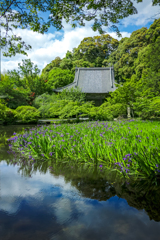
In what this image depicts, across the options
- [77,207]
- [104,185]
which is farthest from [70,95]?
[77,207]

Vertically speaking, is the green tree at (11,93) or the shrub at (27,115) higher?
the green tree at (11,93)

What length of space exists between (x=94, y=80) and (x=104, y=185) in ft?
56.9

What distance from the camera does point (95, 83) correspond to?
18.3 m

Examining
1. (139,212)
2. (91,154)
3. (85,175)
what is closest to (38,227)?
(139,212)

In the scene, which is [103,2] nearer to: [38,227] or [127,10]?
[127,10]

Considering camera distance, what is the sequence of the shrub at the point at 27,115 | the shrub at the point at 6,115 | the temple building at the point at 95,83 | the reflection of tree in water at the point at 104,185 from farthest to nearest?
the temple building at the point at 95,83 → the shrub at the point at 27,115 → the shrub at the point at 6,115 → the reflection of tree in water at the point at 104,185

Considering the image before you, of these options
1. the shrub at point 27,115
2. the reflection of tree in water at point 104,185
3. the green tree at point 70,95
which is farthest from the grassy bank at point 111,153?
the green tree at point 70,95

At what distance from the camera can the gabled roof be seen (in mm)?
Result: 17292

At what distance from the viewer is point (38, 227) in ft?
4.84

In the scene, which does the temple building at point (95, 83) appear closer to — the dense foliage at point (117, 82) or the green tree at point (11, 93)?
the dense foliage at point (117, 82)

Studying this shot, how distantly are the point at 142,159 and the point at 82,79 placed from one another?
17542mm

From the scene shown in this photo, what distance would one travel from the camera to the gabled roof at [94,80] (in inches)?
681

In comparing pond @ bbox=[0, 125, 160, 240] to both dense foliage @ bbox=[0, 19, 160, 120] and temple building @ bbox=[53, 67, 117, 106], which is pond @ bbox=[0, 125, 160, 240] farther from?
temple building @ bbox=[53, 67, 117, 106]

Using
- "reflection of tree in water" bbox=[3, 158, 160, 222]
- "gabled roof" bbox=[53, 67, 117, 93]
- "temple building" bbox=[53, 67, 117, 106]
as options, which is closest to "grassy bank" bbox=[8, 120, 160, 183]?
"reflection of tree in water" bbox=[3, 158, 160, 222]
